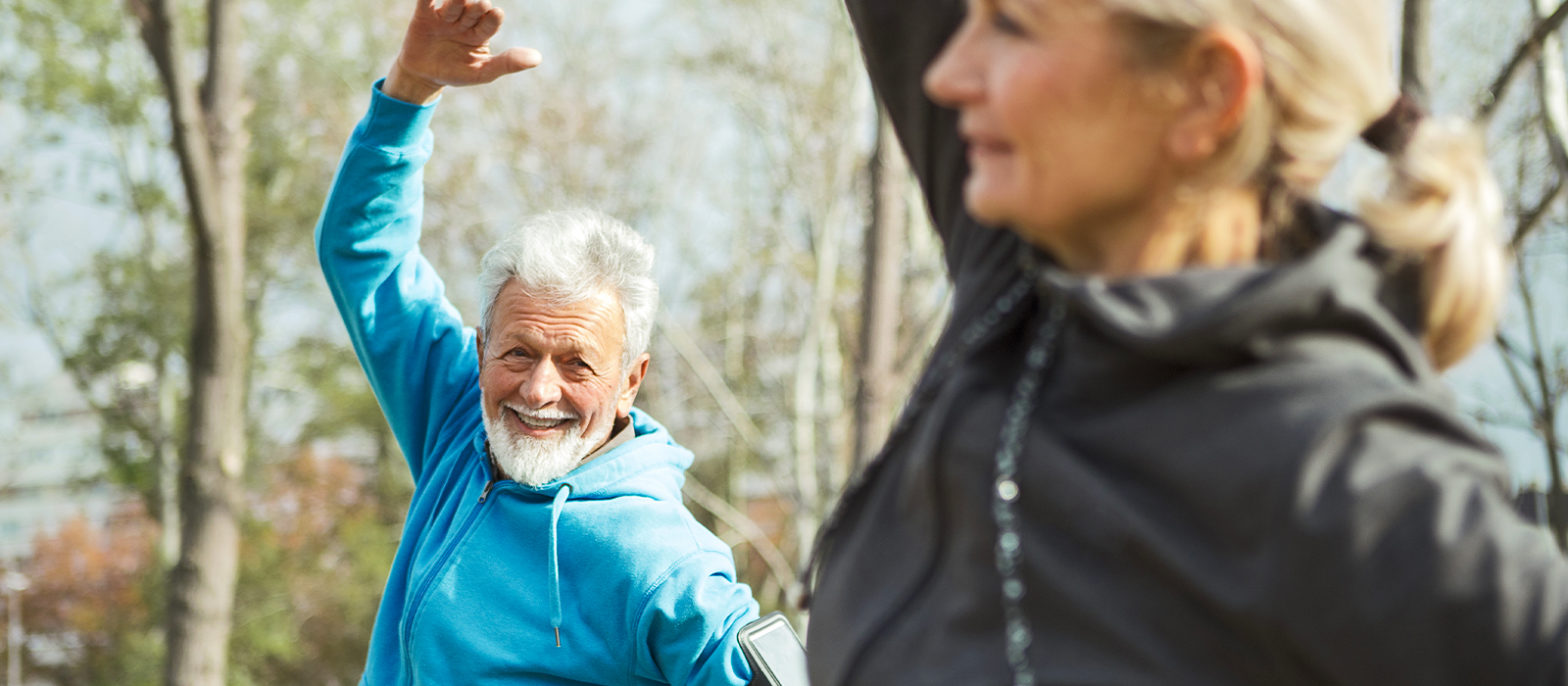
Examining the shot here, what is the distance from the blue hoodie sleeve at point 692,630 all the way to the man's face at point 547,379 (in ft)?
1.07

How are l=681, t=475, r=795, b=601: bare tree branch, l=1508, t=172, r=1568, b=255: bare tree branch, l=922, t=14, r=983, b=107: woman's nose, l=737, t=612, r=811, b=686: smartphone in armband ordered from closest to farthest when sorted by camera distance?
1. l=922, t=14, r=983, b=107: woman's nose
2. l=737, t=612, r=811, b=686: smartphone in armband
3. l=1508, t=172, r=1568, b=255: bare tree branch
4. l=681, t=475, r=795, b=601: bare tree branch

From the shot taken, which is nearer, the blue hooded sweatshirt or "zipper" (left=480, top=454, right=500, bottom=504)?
the blue hooded sweatshirt

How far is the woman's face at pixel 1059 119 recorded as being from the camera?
3.38 feet

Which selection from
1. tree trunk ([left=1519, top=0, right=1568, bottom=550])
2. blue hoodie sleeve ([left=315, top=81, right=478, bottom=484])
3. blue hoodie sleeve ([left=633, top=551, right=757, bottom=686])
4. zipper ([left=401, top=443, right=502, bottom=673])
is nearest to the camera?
blue hoodie sleeve ([left=633, top=551, right=757, bottom=686])

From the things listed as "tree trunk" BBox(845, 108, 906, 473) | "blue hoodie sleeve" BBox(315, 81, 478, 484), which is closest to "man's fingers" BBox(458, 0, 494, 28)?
"blue hoodie sleeve" BBox(315, 81, 478, 484)

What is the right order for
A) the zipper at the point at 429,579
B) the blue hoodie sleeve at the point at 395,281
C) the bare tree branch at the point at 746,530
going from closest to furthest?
the zipper at the point at 429,579, the blue hoodie sleeve at the point at 395,281, the bare tree branch at the point at 746,530

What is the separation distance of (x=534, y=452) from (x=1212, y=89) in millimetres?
1743

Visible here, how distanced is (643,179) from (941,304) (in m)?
6.59

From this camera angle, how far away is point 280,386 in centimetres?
2375

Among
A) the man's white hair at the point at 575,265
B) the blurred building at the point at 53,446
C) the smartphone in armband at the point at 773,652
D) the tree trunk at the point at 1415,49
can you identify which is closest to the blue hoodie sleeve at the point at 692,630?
the smartphone in armband at the point at 773,652

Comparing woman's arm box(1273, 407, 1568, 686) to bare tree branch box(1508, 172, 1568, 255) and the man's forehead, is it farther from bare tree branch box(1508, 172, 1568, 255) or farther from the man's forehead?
bare tree branch box(1508, 172, 1568, 255)

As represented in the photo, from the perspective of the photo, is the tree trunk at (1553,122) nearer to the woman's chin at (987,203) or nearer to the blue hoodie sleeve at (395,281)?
the blue hoodie sleeve at (395,281)

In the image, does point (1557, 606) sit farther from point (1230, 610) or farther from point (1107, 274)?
point (1107, 274)

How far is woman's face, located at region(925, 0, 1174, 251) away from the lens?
1.03m
